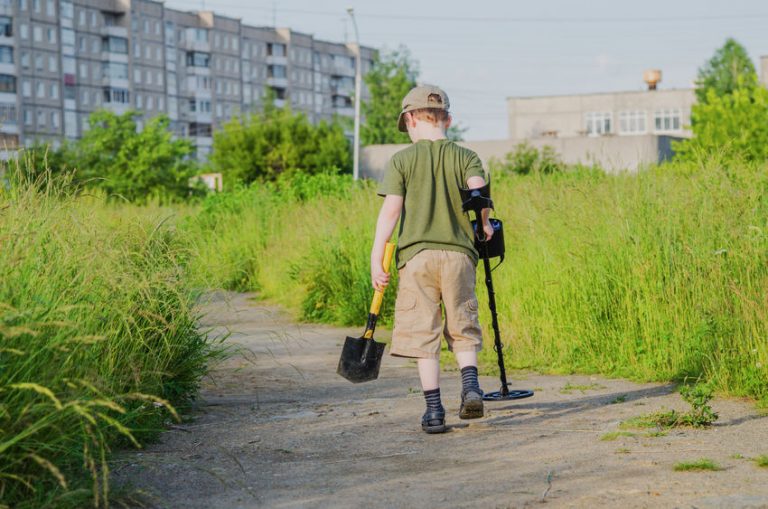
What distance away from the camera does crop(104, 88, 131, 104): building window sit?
110000 mm

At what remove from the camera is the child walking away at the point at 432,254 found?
6.30 meters

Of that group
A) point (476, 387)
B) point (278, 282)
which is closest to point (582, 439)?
point (476, 387)

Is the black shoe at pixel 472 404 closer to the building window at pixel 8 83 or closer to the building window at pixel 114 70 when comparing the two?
the building window at pixel 8 83

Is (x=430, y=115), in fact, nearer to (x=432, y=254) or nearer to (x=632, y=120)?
(x=432, y=254)

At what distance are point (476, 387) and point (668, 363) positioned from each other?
Answer: 8.13 feet

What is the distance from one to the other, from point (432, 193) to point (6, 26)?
98.2 m

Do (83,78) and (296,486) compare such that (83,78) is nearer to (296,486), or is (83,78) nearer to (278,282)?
(278,282)

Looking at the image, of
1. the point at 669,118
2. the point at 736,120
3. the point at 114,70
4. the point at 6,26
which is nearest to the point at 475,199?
the point at 736,120

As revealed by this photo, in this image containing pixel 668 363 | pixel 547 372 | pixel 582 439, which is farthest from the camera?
pixel 547 372

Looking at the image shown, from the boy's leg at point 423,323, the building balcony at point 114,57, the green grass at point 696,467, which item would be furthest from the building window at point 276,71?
the green grass at point 696,467

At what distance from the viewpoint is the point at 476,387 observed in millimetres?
6266

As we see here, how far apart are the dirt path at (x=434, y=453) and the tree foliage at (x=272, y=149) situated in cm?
4246

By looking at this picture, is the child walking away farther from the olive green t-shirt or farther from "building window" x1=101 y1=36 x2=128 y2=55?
"building window" x1=101 y1=36 x2=128 y2=55

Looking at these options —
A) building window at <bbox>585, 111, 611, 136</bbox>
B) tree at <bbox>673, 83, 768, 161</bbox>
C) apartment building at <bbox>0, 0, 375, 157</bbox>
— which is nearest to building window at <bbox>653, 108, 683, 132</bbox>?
building window at <bbox>585, 111, 611, 136</bbox>
